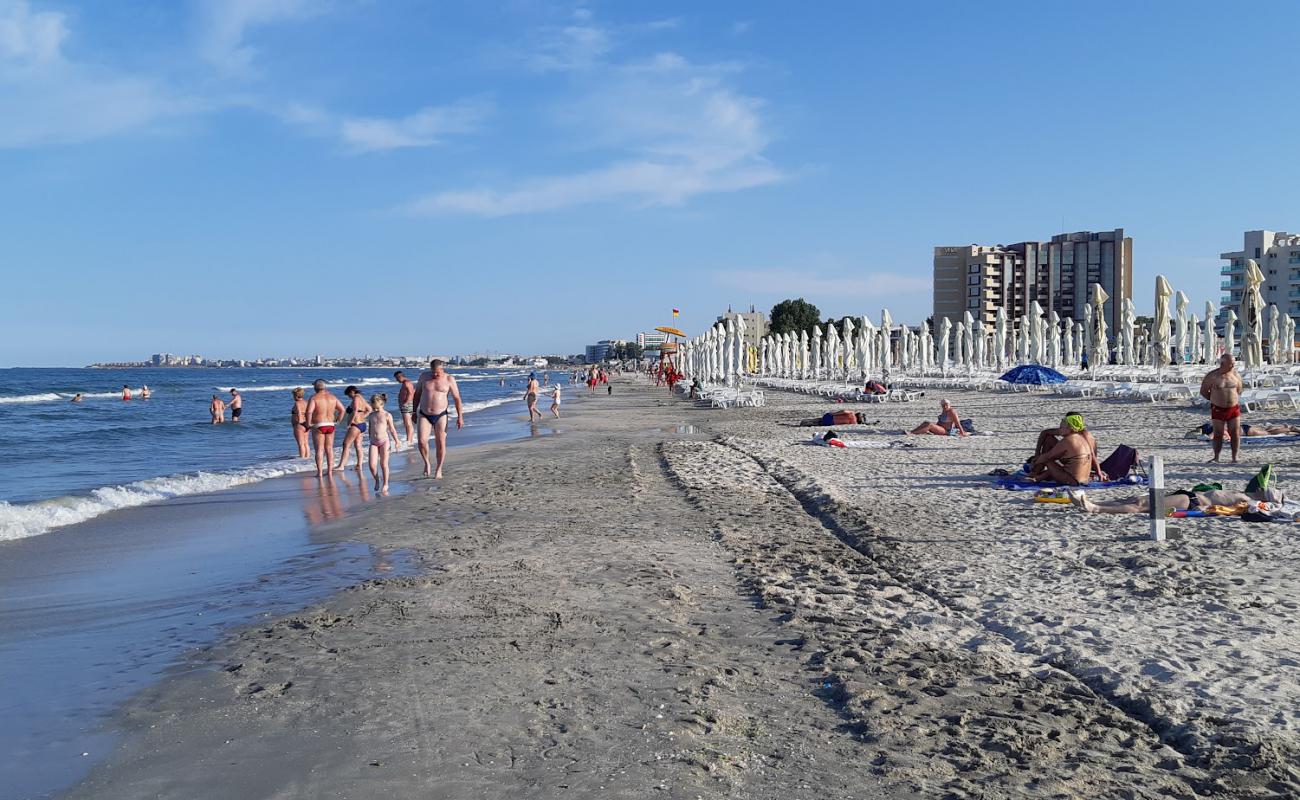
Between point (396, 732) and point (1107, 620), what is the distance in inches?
144

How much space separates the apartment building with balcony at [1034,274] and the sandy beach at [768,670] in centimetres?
11395

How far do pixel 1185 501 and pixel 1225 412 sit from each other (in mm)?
3931

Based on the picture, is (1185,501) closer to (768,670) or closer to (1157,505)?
(1157,505)

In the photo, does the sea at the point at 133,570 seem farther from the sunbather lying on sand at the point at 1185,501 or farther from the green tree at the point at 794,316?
the green tree at the point at 794,316

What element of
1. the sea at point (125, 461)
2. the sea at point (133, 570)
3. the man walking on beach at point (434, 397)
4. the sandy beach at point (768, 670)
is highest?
the man walking on beach at point (434, 397)

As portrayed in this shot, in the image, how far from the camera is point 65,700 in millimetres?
4121

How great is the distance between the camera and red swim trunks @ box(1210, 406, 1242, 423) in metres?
10.7

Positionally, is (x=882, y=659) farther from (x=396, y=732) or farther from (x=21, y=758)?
(x=21, y=758)

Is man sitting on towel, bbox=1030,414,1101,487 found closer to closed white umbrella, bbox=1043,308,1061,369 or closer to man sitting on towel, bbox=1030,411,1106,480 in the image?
man sitting on towel, bbox=1030,411,1106,480

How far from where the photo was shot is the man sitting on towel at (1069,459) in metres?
9.39

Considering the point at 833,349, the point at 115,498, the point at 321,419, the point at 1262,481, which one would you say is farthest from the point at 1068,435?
the point at 833,349

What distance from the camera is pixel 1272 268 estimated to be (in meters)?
85.3

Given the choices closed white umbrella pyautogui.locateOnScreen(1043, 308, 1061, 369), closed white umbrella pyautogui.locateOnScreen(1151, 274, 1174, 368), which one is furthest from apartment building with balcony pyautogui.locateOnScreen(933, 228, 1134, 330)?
closed white umbrella pyautogui.locateOnScreen(1151, 274, 1174, 368)

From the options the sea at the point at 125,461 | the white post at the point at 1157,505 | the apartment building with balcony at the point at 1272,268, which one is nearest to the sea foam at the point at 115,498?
the sea at the point at 125,461
